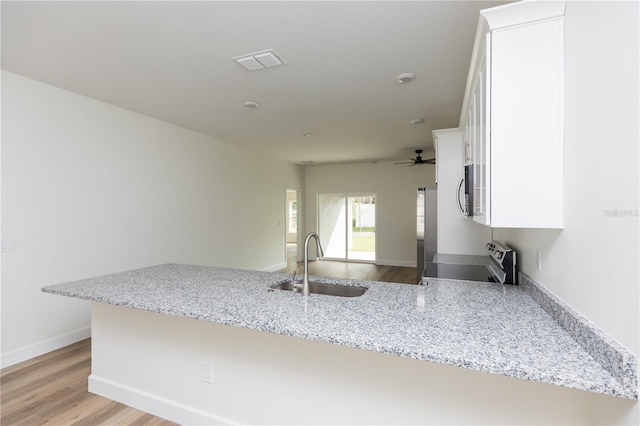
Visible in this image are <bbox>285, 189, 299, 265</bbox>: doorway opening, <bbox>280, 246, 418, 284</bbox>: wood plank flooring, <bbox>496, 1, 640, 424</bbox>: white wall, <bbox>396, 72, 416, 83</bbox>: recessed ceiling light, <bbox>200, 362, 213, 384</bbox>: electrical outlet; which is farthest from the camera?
<bbox>285, 189, 299, 265</bbox>: doorway opening

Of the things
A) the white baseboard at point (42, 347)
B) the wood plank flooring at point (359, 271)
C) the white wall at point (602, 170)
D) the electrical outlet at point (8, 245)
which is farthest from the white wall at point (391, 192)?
the electrical outlet at point (8, 245)

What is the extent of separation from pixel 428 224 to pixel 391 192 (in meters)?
3.97

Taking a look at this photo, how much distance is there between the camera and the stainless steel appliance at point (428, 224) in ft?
12.0

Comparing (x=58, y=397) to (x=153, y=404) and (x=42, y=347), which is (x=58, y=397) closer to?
(x=153, y=404)

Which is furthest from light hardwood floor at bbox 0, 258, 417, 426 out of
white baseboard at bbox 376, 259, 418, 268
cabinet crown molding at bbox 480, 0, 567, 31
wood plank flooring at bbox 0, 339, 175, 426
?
white baseboard at bbox 376, 259, 418, 268

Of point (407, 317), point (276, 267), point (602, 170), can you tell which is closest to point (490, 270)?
point (407, 317)

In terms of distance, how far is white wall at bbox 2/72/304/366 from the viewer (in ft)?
9.29

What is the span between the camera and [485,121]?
1.46 meters

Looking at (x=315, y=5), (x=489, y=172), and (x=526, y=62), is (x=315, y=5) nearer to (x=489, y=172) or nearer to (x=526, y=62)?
(x=526, y=62)

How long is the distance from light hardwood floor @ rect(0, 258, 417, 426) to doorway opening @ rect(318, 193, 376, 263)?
5.78 m

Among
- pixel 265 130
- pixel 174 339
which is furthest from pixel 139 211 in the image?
pixel 174 339

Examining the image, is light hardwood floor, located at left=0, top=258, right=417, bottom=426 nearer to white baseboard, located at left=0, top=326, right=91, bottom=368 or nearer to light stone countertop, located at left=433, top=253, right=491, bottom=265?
white baseboard, located at left=0, top=326, right=91, bottom=368

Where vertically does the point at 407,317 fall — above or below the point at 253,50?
below

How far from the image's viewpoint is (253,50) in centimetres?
234
